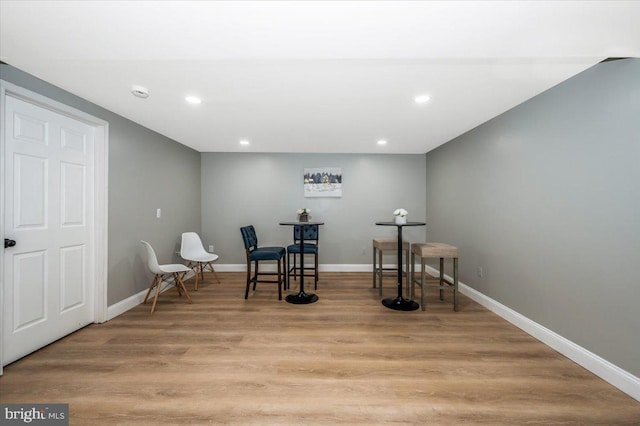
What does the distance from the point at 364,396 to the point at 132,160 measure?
3.50 meters

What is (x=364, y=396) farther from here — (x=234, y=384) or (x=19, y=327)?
(x=19, y=327)

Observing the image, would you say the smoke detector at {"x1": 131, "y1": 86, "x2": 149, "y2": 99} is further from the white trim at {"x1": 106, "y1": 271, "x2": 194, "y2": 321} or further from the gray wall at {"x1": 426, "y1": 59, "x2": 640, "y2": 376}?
the gray wall at {"x1": 426, "y1": 59, "x2": 640, "y2": 376}

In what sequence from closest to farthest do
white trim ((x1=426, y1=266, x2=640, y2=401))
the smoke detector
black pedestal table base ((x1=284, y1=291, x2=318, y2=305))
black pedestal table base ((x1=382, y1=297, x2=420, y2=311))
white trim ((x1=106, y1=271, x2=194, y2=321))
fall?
white trim ((x1=426, y1=266, x2=640, y2=401)) < the smoke detector < white trim ((x1=106, y1=271, x2=194, y2=321)) < black pedestal table base ((x1=382, y1=297, x2=420, y2=311)) < black pedestal table base ((x1=284, y1=291, x2=318, y2=305))

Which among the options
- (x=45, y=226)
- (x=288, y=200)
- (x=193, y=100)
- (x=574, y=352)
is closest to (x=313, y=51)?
(x=193, y=100)

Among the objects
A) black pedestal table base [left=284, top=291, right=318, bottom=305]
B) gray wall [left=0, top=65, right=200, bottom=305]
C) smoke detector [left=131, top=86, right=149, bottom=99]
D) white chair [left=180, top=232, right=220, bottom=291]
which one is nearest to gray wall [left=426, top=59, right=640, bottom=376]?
black pedestal table base [left=284, top=291, right=318, bottom=305]

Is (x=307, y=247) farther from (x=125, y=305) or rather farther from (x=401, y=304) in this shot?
(x=125, y=305)

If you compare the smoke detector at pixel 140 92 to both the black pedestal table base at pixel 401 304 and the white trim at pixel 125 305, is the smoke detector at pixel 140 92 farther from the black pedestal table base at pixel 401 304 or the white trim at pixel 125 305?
the black pedestal table base at pixel 401 304

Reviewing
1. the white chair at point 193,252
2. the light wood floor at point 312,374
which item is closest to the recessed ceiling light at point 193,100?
the white chair at point 193,252

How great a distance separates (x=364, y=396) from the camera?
1578mm

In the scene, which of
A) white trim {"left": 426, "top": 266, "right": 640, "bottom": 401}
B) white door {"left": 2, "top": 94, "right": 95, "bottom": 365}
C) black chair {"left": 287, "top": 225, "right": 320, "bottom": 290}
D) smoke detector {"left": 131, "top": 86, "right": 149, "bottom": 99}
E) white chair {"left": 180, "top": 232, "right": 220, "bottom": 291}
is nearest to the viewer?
white trim {"left": 426, "top": 266, "right": 640, "bottom": 401}

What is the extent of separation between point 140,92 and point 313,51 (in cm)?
172

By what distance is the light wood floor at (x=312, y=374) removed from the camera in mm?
1451

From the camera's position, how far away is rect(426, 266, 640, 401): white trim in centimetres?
159

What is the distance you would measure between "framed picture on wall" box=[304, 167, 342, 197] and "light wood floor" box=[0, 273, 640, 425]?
2467 mm
